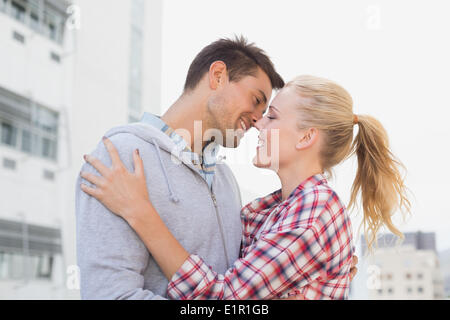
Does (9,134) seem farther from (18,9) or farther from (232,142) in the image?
(232,142)

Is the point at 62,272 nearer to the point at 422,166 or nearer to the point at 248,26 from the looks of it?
the point at 248,26

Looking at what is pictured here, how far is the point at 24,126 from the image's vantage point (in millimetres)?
5762

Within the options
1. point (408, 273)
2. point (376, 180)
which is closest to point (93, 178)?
point (376, 180)

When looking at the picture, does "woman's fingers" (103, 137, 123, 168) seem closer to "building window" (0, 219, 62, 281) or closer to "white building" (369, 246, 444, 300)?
"building window" (0, 219, 62, 281)

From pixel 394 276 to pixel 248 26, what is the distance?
39.2 metres

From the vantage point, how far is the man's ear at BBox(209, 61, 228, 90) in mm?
1357

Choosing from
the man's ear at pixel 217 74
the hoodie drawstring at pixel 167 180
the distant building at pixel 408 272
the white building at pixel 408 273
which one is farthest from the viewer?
the white building at pixel 408 273

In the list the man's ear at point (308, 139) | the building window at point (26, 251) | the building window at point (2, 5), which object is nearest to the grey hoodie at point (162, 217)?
the man's ear at point (308, 139)

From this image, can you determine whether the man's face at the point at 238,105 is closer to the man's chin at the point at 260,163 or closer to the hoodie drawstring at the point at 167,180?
the man's chin at the point at 260,163

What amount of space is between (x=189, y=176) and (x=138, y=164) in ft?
0.46

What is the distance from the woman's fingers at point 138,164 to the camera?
95cm

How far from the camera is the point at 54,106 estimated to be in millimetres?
6402
